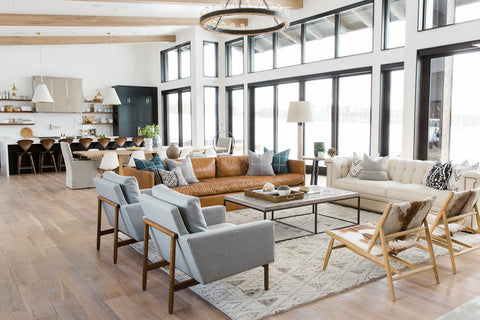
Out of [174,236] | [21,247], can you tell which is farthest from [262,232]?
[21,247]

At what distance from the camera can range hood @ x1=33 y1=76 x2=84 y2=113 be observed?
40.4 feet

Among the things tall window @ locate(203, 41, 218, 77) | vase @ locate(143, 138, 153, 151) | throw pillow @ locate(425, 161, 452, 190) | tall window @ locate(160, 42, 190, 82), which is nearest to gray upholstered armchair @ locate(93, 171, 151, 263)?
throw pillow @ locate(425, 161, 452, 190)

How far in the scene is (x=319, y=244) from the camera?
4.25 m

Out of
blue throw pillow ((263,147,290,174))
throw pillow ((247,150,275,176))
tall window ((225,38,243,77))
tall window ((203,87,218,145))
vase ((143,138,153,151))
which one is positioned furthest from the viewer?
tall window ((203,87,218,145))

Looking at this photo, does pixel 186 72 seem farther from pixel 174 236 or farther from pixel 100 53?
pixel 174 236

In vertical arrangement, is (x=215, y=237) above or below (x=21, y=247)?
above

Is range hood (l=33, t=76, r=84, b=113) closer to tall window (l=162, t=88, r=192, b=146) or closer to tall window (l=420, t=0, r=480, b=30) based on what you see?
tall window (l=162, t=88, r=192, b=146)

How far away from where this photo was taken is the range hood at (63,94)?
40.4 ft

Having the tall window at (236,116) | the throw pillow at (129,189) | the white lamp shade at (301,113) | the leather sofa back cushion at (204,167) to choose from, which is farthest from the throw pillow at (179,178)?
the tall window at (236,116)

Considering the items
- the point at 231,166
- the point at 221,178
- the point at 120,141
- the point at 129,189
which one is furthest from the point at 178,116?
the point at 129,189

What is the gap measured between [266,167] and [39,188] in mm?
4669

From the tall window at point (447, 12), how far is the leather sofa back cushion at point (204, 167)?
4.06 metres

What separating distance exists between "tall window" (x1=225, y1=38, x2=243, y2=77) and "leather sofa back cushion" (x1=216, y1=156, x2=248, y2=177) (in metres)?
5.50

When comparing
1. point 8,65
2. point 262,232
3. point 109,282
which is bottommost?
point 109,282
